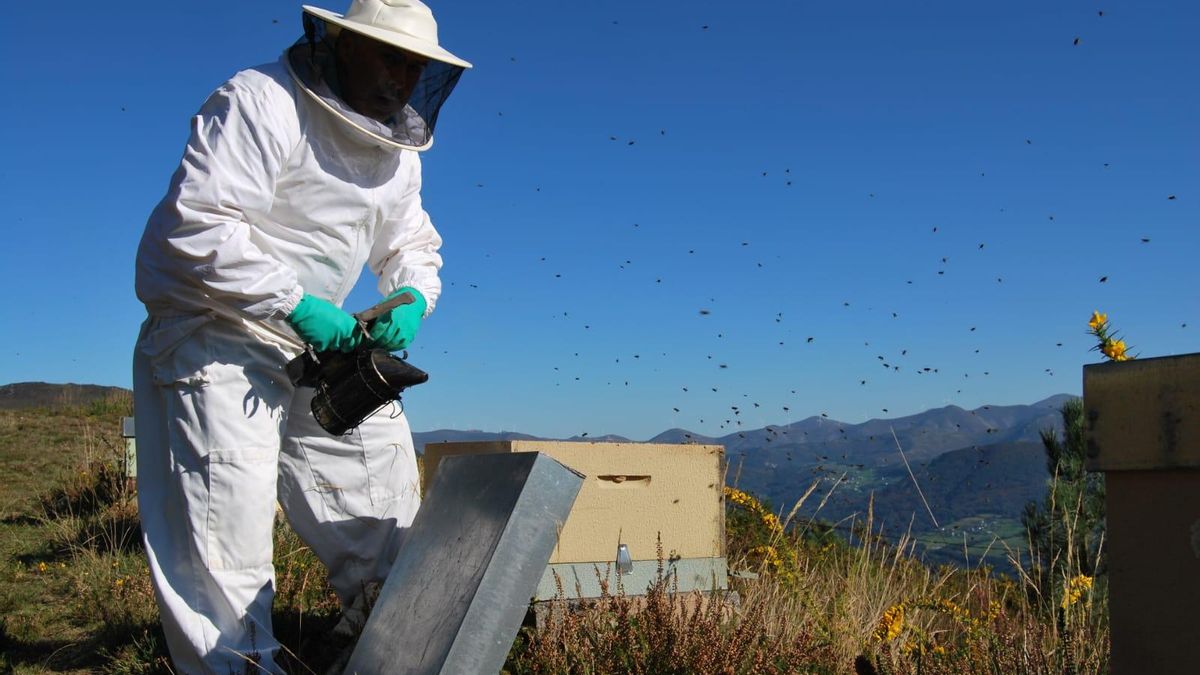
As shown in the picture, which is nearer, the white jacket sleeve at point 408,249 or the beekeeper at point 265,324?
the beekeeper at point 265,324

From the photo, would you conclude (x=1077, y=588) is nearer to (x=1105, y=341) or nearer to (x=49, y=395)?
(x=1105, y=341)

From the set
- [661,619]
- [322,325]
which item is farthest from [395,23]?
[661,619]

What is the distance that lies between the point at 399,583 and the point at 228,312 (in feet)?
3.49

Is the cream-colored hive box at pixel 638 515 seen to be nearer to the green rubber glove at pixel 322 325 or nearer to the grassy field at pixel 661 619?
the grassy field at pixel 661 619

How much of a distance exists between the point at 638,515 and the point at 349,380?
4.31 feet

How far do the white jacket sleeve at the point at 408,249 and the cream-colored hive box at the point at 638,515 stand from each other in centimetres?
70

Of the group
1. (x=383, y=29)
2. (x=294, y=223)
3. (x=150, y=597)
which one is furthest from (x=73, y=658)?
(x=383, y=29)

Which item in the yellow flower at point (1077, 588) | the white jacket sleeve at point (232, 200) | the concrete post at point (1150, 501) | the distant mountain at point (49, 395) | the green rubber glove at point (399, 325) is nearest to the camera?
the concrete post at point (1150, 501)

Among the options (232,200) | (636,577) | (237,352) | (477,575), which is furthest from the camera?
(636,577)

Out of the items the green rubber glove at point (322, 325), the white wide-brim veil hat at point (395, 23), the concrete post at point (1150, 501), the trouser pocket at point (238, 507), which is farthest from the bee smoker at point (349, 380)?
the concrete post at point (1150, 501)

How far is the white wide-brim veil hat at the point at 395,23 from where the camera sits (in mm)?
3387

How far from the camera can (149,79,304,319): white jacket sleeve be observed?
3.19 meters

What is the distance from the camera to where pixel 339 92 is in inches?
140

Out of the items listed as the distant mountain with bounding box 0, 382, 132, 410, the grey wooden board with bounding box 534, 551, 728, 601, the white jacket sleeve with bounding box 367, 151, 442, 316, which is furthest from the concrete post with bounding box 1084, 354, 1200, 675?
the distant mountain with bounding box 0, 382, 132, 410
